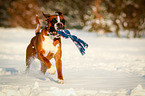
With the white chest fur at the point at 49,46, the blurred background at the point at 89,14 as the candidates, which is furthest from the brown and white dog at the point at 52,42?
the blurred background at the point at 89,14

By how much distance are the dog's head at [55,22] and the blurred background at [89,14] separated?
Result: 70.1ft

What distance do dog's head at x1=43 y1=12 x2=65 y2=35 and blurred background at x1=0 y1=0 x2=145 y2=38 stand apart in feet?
A: 70.1

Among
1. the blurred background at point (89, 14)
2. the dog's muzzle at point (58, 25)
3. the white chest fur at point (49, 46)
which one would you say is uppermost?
the blurred background at point (89, 14)

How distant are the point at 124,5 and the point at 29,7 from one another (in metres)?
22.7

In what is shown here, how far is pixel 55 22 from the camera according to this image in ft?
15.8

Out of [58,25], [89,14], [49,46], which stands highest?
[89,14]

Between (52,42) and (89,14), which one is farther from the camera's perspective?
(89,14)

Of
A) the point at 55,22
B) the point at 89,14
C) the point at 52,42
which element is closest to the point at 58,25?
the point at 55,22

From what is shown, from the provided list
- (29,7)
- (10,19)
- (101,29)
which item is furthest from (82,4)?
(101,29)

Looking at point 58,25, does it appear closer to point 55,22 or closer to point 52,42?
point 55,22

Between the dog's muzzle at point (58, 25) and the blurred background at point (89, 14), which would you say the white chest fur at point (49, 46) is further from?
the blurred background at point (89, 14)

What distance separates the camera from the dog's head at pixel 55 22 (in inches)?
189

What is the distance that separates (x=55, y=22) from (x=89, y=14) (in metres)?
34.5

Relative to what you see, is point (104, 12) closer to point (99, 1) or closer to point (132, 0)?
point (99, 1)
